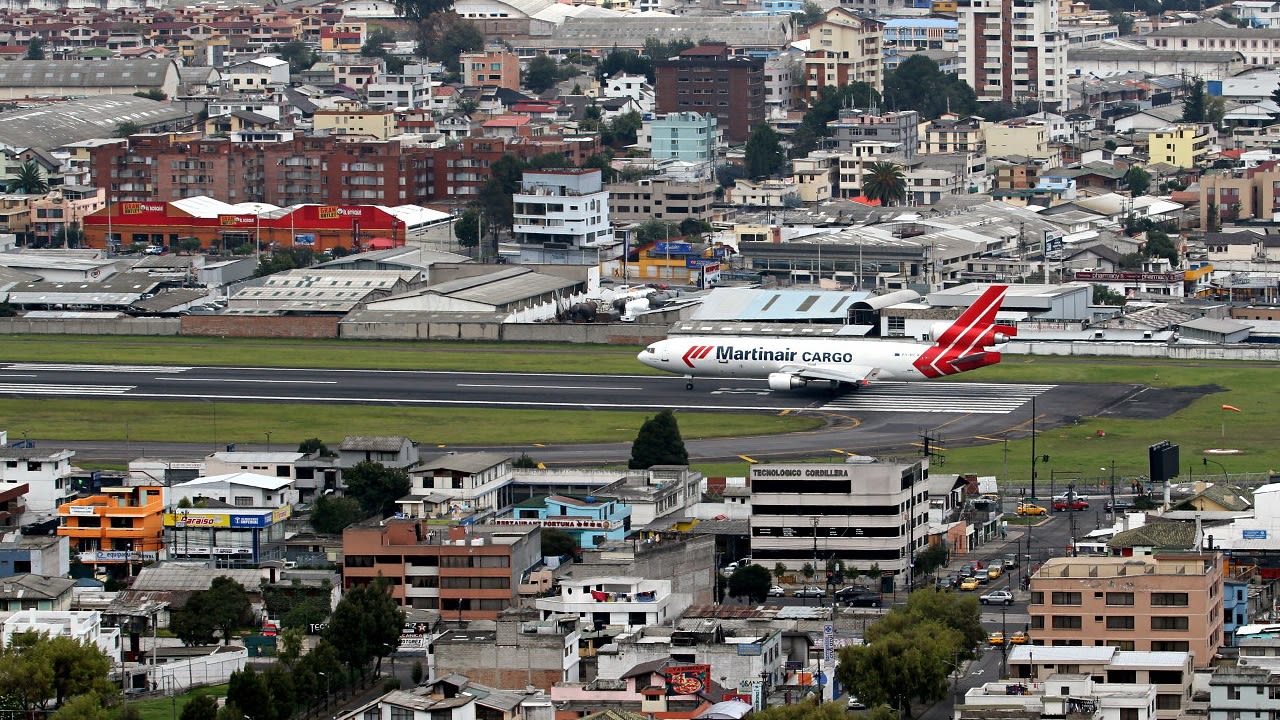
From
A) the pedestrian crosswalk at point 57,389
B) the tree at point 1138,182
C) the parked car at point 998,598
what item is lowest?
the pedestrian crosswalk at point 57,389

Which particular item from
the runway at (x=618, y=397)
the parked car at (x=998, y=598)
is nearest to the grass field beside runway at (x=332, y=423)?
the runway at (x=618, y=397)

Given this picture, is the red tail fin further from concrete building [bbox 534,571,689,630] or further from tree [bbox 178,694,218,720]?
tree [bbox 178,694,218,720]

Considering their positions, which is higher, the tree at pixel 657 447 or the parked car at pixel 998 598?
the tree at pixel 657 447

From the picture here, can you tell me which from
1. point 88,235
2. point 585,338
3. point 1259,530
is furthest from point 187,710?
point 88,235

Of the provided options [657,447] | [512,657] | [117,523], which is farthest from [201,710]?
[657,447]

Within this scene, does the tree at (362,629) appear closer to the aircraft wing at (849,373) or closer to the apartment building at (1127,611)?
the apartment building at (1127,611)

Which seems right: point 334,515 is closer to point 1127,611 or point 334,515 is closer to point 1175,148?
point 1127,611
